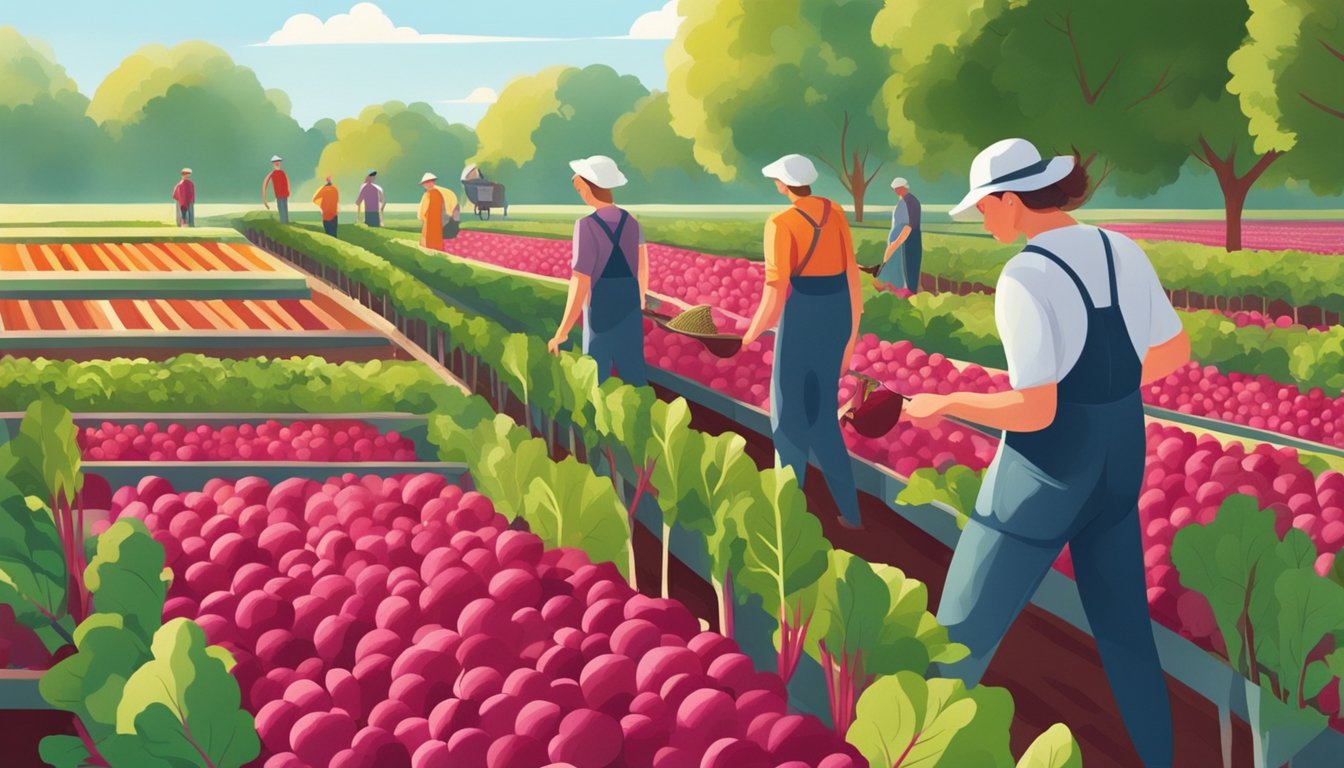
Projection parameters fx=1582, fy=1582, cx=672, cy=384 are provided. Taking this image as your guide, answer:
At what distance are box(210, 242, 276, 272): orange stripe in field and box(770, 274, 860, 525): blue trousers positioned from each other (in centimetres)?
1425

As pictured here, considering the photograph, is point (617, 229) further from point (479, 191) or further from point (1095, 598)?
point (479, 191)

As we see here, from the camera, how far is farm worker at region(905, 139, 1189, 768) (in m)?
3.78

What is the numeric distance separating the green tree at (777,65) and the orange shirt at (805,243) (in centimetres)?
4403

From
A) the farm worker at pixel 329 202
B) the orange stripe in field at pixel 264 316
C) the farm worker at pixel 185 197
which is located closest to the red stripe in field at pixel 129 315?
the orange stripe in field at pixel 264 316

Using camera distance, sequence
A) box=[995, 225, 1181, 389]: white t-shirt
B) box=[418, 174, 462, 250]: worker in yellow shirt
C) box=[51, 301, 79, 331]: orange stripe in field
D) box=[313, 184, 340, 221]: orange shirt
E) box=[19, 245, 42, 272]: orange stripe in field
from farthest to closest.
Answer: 1. box=[313, 184, 340, 221]: orange shirt
2. box=[19, 245, 42, 272]: orange stripe in field
3. box=[418, 174, 462, 250]: worker in yellow shirt
4. box=[51, 301, 79, 331]: orange stripe in field
5. box=[995, 225, 1181, 389]: white t-shirt

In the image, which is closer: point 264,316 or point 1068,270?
point 1068,270

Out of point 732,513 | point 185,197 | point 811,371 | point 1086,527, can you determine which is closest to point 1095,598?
point 1086,527

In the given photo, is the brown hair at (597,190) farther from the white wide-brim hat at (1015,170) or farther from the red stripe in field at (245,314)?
the red stripe in field at (245,314)

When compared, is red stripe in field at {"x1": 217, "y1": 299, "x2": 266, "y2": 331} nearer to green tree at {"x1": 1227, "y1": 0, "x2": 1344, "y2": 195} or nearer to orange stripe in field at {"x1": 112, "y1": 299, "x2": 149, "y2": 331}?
orange stripe in field at {"x1": 112, "y1": 299, "x2": 149, "y2": 331}

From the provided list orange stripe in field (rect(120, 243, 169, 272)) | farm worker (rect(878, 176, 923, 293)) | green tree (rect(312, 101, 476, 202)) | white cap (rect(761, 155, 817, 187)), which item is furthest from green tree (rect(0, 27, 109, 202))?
white cap (rect(761, 155, 817, 187))

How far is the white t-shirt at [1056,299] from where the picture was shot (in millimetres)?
3752

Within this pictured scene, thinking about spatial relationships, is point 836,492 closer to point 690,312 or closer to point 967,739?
point 690,312

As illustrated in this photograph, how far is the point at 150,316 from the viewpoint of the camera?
14.9 metres

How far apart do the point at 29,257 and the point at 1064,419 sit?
24431mm
